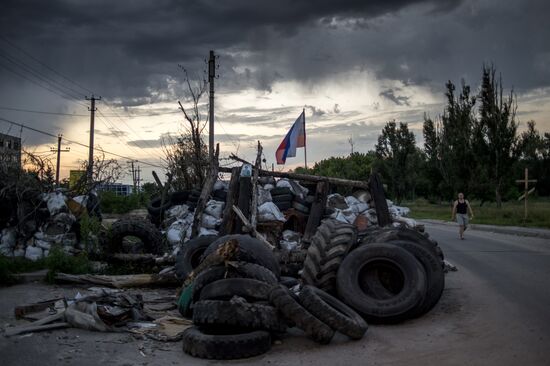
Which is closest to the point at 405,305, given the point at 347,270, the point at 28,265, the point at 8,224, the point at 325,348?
the point at 347,270

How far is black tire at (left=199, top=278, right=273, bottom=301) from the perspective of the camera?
22.2 ft

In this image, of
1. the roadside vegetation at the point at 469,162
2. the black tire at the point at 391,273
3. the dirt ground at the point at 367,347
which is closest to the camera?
→ the dirt ground at the point at 367,347

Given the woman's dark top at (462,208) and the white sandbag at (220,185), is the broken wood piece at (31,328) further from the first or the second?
the woman's dark top at (462,208)

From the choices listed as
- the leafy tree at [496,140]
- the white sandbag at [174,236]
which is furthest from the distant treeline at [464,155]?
the white sandbag at [174,236]

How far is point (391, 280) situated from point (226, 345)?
3430 mm

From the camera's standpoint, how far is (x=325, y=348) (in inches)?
Answer: 251

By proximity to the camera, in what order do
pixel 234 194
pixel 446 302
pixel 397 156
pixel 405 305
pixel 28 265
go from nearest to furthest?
pixel 405 305 → pixel 446 302 → pixel 28 265 → pixel 234 194 → pixel 397 156

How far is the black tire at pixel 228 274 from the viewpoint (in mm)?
7332

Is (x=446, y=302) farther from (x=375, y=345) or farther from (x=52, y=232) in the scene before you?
(x=52, y=232)

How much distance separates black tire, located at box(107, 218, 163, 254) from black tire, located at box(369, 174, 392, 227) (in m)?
5.44

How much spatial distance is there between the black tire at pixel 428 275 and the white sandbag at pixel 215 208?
580cm

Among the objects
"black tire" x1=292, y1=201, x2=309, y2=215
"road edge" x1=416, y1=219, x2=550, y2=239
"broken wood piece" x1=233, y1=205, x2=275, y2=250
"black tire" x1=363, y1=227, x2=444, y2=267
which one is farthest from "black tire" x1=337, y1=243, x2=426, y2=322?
"road edge" x1=416, y1=219, x2=550, y2=239

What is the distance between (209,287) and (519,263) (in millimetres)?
8860

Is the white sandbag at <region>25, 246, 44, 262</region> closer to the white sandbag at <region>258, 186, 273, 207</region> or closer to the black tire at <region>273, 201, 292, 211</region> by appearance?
the white sandbag at <region>258, 186, 273, 207</region>
